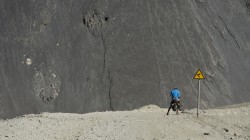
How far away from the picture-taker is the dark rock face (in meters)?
23.8

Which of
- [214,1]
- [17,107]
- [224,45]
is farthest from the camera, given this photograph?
[214,1]

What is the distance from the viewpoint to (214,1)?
30.9m

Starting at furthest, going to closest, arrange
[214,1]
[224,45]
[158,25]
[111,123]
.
→ [214,1]
[224,45]
[158,25]
[111,123]

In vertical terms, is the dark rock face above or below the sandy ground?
above

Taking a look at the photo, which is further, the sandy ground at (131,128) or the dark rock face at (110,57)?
the dark rock face at (110,57)

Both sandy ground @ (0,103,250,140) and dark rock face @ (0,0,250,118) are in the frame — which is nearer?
sandy ground @ (0,103,250,140)

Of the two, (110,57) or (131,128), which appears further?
(110,57)

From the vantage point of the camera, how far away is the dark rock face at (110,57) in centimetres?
2383

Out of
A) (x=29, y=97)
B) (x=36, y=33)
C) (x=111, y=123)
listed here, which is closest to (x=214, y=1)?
(x=36, y=33)

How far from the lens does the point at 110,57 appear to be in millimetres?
25484

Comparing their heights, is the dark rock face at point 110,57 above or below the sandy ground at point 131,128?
above

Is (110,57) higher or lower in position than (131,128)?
higher

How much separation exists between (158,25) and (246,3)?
27.4 feet

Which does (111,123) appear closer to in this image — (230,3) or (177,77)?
(177,77)
